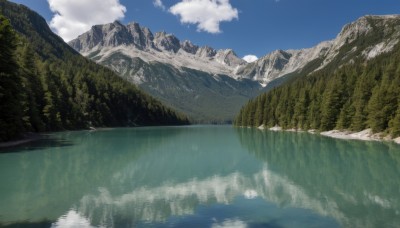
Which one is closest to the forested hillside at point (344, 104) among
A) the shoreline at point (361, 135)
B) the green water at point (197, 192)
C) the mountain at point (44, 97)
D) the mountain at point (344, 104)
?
the mountain at point (344, 104)

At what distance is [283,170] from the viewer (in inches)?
1459

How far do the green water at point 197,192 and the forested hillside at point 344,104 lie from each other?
33337 mm

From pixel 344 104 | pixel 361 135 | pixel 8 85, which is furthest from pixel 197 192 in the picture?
pixel 344 104

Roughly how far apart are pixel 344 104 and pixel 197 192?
78.9 meters

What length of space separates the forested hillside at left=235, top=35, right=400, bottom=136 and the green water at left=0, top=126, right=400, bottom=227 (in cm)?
3334

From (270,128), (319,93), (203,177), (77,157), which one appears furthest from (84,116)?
(203,177)

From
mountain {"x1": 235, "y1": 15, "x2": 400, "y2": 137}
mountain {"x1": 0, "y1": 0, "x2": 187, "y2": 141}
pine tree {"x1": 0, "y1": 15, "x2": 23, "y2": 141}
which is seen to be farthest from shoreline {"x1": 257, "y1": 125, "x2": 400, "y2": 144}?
mountain {"x1": 0, "y1": 0, "x2": 187, "y2": 141}

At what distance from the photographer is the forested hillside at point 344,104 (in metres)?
72.2

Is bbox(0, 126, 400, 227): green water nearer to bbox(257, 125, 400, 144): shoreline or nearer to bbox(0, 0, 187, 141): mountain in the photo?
bbox(0, 0, 187, 141): mountain

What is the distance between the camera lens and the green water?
58.4 feet

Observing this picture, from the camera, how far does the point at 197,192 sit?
25297 millimetres

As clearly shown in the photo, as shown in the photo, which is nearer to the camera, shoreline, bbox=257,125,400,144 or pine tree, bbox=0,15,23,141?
pine tree, bbox=0,15,23,141

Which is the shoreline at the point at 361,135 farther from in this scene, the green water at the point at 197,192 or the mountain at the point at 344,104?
the green water at the point at 197,192

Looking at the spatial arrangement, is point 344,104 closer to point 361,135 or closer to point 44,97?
point 361,135
